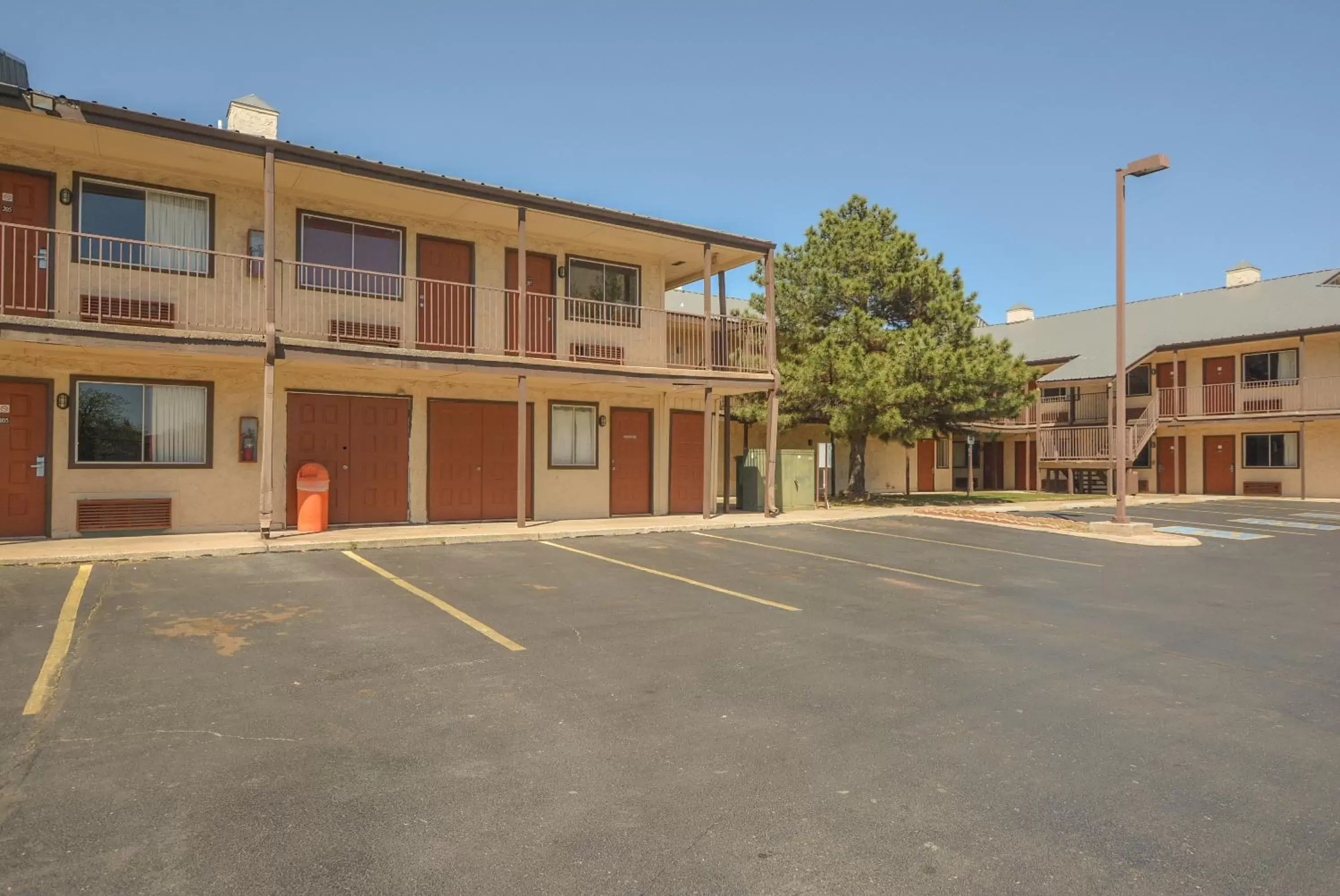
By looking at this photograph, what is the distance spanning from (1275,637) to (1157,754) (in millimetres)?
4177

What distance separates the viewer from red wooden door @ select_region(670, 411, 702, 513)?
19.0 metres

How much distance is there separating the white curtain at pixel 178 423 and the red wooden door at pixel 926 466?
80.6 ft

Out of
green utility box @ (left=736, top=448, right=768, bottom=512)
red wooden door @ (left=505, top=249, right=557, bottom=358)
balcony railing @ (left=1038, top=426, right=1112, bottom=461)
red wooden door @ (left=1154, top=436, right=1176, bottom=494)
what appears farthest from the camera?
red wooden door @ (left=1154, top=436, right=1176, bottom=494)

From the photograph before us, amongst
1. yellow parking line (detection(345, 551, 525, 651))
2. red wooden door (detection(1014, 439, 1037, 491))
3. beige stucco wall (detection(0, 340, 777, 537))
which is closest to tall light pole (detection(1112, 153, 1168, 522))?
beige stucco wall (detection(0, 340, 777, 537))

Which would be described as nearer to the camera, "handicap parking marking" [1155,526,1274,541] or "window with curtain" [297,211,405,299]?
"window with curtain" [297,211,405,299]

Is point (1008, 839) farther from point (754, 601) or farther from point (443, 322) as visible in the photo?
point (443, 322)

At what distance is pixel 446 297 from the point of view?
1572 cm

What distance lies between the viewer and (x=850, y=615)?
8.03m

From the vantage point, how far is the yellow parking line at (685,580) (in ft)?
27.9

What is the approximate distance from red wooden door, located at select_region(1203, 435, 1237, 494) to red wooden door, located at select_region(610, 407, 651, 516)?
24029 millimetres

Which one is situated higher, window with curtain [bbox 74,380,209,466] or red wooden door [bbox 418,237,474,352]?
red wooden door [bbox 418,237,474,352]

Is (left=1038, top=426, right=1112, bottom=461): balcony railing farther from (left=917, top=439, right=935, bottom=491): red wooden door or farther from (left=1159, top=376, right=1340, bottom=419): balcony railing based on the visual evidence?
(left=917, top=439, right=935, bottom=491): red wooden door

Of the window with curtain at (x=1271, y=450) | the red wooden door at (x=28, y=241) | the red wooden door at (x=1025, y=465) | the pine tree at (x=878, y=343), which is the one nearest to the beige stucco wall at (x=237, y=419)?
the red wooden door at (x=28, y=241)

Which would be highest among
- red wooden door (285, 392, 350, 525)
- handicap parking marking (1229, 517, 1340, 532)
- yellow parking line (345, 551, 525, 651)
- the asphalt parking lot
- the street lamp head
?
the street lamp head
